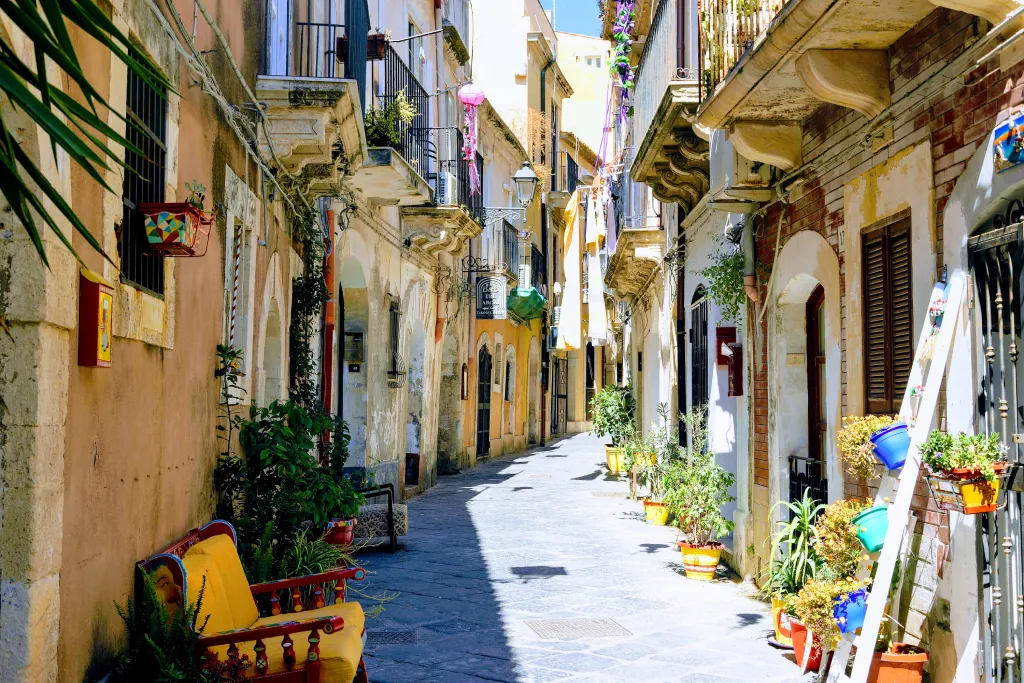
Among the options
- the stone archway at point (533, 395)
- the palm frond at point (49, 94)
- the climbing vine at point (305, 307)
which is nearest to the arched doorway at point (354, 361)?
the climbing vine at point (305, 307)

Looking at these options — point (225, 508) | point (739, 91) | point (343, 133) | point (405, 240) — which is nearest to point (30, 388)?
point (225, 508)

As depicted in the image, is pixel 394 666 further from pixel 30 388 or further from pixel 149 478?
pixel 30 388

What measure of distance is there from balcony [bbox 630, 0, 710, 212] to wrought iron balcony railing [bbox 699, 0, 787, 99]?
90cm

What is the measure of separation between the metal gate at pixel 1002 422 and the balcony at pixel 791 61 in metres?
0.99

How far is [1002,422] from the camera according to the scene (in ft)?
14.6

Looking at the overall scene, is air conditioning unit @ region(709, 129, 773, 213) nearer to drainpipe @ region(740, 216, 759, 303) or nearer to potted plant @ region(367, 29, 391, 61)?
drainpipe @ region(740, 216, 759, 303)

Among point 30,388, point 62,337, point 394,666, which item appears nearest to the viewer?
point 30,388

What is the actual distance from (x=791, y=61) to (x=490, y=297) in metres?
16.0

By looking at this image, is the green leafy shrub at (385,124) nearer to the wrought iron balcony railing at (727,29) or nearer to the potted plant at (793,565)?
the wrought iron balcony railing at (727,29)

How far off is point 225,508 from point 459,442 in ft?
43.6

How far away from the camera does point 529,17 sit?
28.0 m

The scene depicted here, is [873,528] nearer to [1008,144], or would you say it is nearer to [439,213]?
[1008,144]

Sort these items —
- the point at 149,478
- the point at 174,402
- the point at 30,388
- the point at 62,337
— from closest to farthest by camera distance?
1. the point at 30,388
2. the point at 62,337
3. the point at 149,478
4. the point at 174,402

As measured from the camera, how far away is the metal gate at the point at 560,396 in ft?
116
